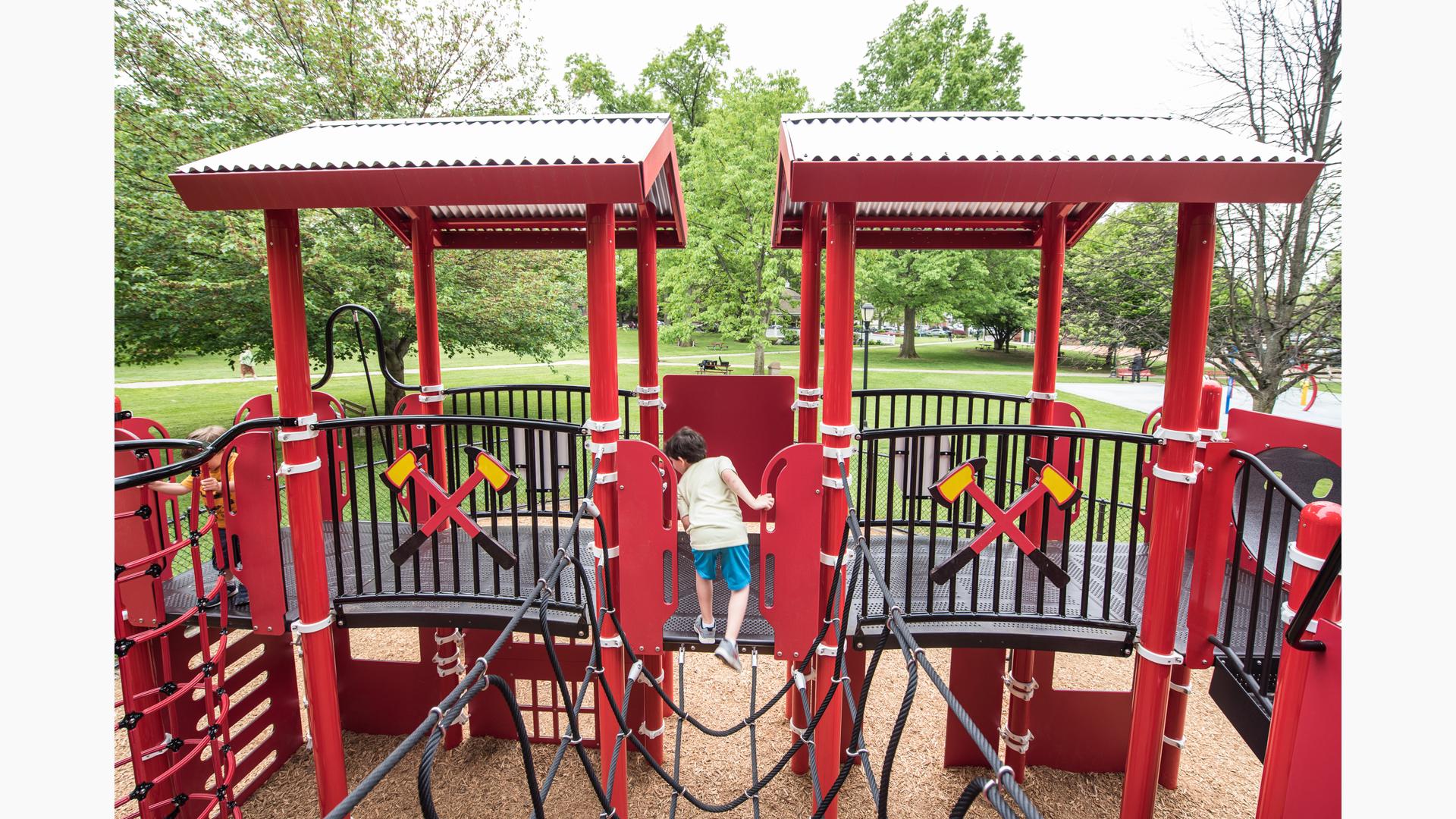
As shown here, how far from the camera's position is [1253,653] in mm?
3547

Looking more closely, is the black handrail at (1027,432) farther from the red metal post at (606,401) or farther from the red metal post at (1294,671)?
the red metal post at (606,401)

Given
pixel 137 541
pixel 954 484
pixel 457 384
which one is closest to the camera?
pixel 954 484

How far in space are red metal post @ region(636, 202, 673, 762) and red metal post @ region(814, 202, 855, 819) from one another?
1.67 meters

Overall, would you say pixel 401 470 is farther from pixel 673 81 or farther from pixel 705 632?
pixel 673 81

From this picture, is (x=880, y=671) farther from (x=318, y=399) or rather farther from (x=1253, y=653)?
(x=318, y=399)

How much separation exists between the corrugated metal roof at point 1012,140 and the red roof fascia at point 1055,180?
0.03 m

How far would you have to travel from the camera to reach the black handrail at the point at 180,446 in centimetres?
294

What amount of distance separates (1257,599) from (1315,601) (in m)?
0.99

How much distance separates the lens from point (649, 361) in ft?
19.2

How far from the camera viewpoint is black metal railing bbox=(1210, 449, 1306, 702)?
9.81ft

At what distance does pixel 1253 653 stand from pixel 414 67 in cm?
1545

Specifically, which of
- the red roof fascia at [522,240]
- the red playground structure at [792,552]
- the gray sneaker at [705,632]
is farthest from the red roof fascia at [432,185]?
the red roof fascia at [522,240]

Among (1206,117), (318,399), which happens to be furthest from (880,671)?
(1206,117)

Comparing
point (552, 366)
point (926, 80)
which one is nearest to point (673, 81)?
point (926, 80)
